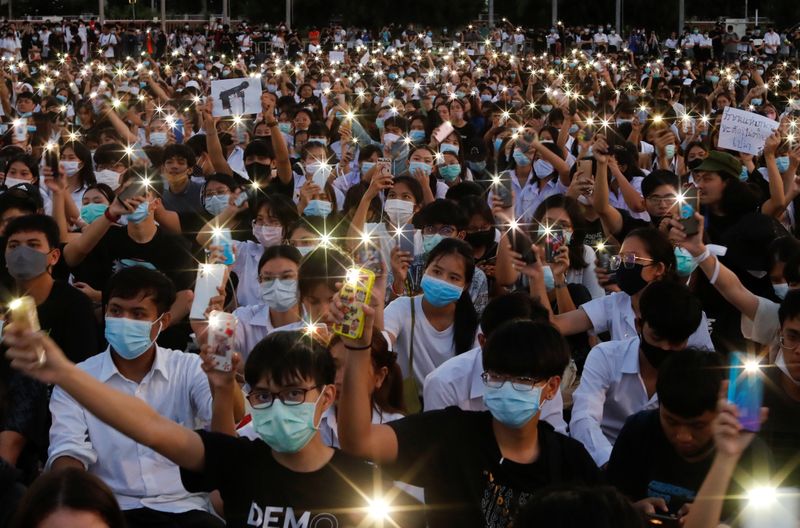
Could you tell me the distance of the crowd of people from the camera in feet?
10.8

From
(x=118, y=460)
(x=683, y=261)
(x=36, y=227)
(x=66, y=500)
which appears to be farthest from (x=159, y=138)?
(x=66, y=500)

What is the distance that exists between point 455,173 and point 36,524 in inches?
281

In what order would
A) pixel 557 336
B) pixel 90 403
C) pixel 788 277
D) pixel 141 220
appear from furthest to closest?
pixel 141 220 → pixel 788 277 → pixel 557 336 → pixel 90 403

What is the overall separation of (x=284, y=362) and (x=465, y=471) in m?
0.64

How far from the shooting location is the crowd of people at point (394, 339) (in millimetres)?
3297

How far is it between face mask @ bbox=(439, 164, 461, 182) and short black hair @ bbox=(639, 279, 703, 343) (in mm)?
5189

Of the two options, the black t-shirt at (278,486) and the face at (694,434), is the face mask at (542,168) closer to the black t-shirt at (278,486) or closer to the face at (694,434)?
the face at (694,434)

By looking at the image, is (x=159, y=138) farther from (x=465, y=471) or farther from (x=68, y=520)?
(x=68, y=520)

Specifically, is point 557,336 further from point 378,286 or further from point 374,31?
point 374,31

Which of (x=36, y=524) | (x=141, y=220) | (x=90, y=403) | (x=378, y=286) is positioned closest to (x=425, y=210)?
(x=141, y=220)

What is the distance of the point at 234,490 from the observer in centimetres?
335

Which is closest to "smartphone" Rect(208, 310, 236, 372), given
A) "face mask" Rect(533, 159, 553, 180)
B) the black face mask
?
the black face mask

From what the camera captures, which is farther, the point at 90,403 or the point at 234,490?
the point at 234,490

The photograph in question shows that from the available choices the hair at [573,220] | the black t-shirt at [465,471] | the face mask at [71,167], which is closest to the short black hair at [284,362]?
the black t-shirt at [465,471]
